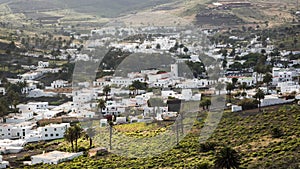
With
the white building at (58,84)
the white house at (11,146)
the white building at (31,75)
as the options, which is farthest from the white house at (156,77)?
the white house at (11,146)

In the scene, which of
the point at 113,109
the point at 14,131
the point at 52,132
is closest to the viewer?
the point at 52,132

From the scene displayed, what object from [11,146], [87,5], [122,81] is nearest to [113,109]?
[11,146]

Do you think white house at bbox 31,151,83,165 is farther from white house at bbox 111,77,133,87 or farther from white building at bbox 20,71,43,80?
white building at bbox 20,71,43,80

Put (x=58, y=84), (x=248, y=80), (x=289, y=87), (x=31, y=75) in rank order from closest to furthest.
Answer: (x=289, y=87) < (x=248, y=80) < (x=58, y=84) < (x=31, y=75)

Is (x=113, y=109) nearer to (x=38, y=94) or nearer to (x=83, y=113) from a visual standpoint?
(x=83, y=113)

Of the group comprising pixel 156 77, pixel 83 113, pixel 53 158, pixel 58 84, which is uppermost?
pixel 156 77

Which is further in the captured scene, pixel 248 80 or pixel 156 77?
pixel 156 77

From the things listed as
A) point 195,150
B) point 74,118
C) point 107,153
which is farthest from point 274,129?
point 74,118

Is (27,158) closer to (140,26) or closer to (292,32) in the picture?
(292,32)
